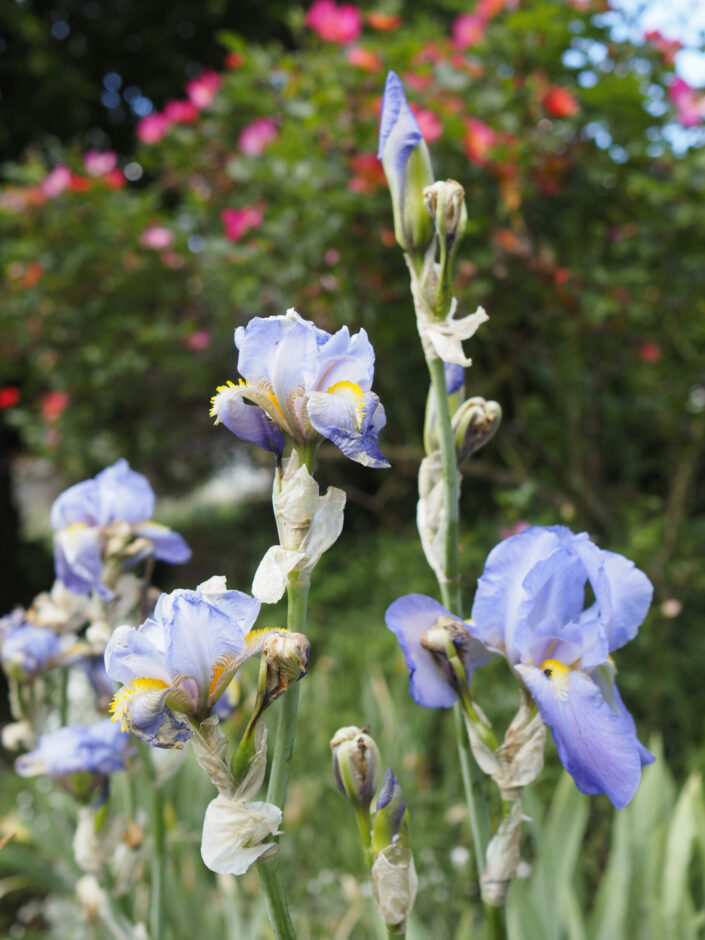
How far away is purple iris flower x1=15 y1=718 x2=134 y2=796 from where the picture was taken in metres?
0.86

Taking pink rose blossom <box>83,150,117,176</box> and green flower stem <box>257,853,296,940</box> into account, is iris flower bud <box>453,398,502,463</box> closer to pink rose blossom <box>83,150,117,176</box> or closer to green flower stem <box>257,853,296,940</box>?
green flower stem <box>257,853,296,940</box>

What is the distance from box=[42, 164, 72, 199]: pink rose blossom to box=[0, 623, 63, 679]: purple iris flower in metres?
3.46

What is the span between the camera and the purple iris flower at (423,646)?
2.06ft

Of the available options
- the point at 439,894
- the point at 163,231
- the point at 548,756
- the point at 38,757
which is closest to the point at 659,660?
the point at 548,756

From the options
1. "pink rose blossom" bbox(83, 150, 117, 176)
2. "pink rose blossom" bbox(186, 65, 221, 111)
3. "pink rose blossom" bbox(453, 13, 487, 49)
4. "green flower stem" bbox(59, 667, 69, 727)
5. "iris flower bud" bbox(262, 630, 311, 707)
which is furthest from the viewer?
"pink rose blossom" bbox(83, 150, 117, 176)

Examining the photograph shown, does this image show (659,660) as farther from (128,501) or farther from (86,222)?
(86,222)

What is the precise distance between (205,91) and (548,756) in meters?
2.97

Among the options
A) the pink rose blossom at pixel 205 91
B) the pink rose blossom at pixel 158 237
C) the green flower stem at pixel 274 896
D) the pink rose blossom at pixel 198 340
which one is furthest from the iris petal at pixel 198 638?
the pink rose blossom at pixel 198 340

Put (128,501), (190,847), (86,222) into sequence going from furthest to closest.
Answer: (86,222)
(190,847)
(128,501)

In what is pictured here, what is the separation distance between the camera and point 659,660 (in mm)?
2469

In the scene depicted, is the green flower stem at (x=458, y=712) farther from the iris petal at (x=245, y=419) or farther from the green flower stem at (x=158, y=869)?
the green flower stem at (x=158, y=869)

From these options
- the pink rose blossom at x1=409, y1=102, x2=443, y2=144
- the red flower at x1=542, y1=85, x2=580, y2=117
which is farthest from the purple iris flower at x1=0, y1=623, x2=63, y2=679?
the red flower at x1=542, y1=85, x2=580, y2=117

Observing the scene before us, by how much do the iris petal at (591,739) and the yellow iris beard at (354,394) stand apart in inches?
9.3

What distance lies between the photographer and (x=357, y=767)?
1.95 ft
